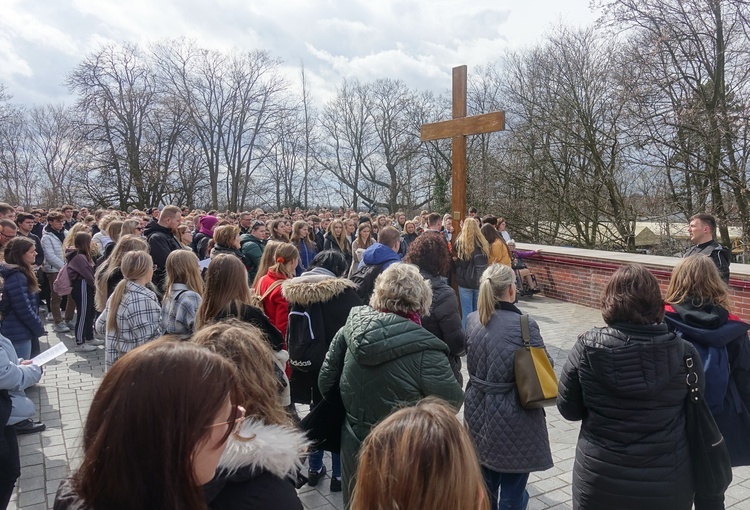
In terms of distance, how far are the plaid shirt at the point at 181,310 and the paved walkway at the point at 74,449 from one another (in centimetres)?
85

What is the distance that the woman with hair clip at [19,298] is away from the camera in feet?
15.7

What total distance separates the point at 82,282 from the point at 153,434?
23.8 feet

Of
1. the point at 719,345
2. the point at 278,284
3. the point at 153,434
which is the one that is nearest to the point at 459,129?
the point at 278,284

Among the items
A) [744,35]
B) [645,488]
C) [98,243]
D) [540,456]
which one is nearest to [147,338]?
[540,456]

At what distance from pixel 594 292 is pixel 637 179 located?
7.61 metres

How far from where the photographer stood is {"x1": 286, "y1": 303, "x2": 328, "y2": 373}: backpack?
3.55 meters

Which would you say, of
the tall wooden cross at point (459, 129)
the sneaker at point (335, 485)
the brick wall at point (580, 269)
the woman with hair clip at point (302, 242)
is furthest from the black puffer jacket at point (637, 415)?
the brick wall at point (580, 269)

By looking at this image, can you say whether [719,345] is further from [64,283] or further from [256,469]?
[64,283]

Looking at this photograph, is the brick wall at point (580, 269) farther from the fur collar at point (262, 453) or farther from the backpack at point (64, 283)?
the backpack at point (64, 283)

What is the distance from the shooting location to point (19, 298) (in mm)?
4805

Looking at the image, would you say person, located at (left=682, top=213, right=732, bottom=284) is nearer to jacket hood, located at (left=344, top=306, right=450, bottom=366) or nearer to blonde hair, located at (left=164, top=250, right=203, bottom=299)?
jacket hood, located at (left=344, top=306, right=450, bottom=366)

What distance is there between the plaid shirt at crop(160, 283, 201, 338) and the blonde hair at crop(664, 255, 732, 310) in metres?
3.16

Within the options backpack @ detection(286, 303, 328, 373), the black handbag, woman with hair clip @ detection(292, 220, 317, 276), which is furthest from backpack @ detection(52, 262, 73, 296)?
the black handbag

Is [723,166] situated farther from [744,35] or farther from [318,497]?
[318,497]
